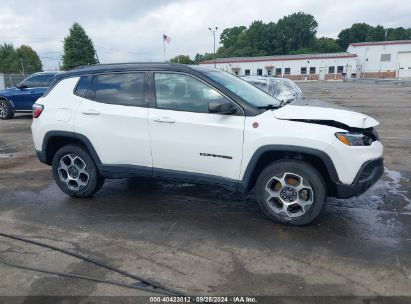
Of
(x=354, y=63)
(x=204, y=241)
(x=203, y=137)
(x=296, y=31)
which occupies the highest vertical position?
(x=296, y=31)

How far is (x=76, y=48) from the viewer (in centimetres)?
5525

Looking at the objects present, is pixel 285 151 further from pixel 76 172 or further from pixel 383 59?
pixel 383 59

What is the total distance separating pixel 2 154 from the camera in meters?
8.53

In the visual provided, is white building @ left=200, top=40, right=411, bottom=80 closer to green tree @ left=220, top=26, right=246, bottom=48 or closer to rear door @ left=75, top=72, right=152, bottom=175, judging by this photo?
green tree @ left=220, top=26, right=246, bottom=48

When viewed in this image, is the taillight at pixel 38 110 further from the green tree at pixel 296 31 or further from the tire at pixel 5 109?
the green tree at pixel 296 31

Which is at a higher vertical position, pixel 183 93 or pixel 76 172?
pixel 183 93

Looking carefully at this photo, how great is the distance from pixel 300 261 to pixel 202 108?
200 centimetres

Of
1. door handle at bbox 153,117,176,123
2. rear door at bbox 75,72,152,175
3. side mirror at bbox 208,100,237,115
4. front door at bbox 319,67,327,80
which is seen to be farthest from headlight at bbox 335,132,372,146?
front door at bbox 319,67,327,80

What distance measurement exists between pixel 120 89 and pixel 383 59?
8142cm

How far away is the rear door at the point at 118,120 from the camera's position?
4641mm

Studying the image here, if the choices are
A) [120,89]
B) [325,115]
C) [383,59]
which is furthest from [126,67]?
[383,59]

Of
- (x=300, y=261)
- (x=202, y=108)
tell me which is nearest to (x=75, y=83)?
(x=202, y=108)

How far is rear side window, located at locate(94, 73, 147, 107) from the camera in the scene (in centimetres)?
470

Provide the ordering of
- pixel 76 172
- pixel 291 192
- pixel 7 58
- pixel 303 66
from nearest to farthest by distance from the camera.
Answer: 1. pixel 291 192
2. pixel 76 172
3. pixel 7 58
4. pixel 303 66
